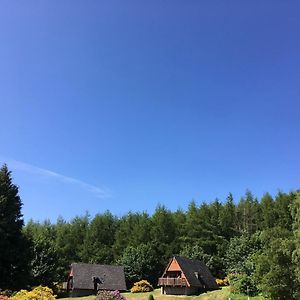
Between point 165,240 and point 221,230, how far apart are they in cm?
1004

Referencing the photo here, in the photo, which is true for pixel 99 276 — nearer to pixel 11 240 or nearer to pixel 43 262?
pixel 43 262

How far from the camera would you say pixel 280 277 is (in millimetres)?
37625

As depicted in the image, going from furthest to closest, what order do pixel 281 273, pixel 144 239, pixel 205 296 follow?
pixel 144 239 → pixel 205 296 → pixel 281 273

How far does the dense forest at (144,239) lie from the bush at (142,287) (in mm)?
5039

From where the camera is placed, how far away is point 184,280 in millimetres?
58469

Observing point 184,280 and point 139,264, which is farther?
point 139,264

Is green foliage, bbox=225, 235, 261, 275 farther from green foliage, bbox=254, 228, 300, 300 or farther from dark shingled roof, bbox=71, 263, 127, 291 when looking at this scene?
green foliage, bbox=254, 228, 300, 300

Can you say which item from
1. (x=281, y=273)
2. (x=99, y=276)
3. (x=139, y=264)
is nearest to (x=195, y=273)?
(x=139, y=264)

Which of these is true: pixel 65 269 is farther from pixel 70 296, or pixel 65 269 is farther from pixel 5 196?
pixel 5 196

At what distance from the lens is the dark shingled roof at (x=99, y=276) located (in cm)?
6175

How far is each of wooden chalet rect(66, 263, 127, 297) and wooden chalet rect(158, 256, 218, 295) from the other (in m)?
7.44

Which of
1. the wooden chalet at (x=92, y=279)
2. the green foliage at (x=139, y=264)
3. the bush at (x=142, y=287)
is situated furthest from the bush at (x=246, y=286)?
the green foliage at (x=139, y=264)

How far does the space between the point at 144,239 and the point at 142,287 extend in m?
13.4

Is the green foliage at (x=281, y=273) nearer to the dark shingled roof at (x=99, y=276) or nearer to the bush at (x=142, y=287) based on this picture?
the bush at (x=142, y=287)
